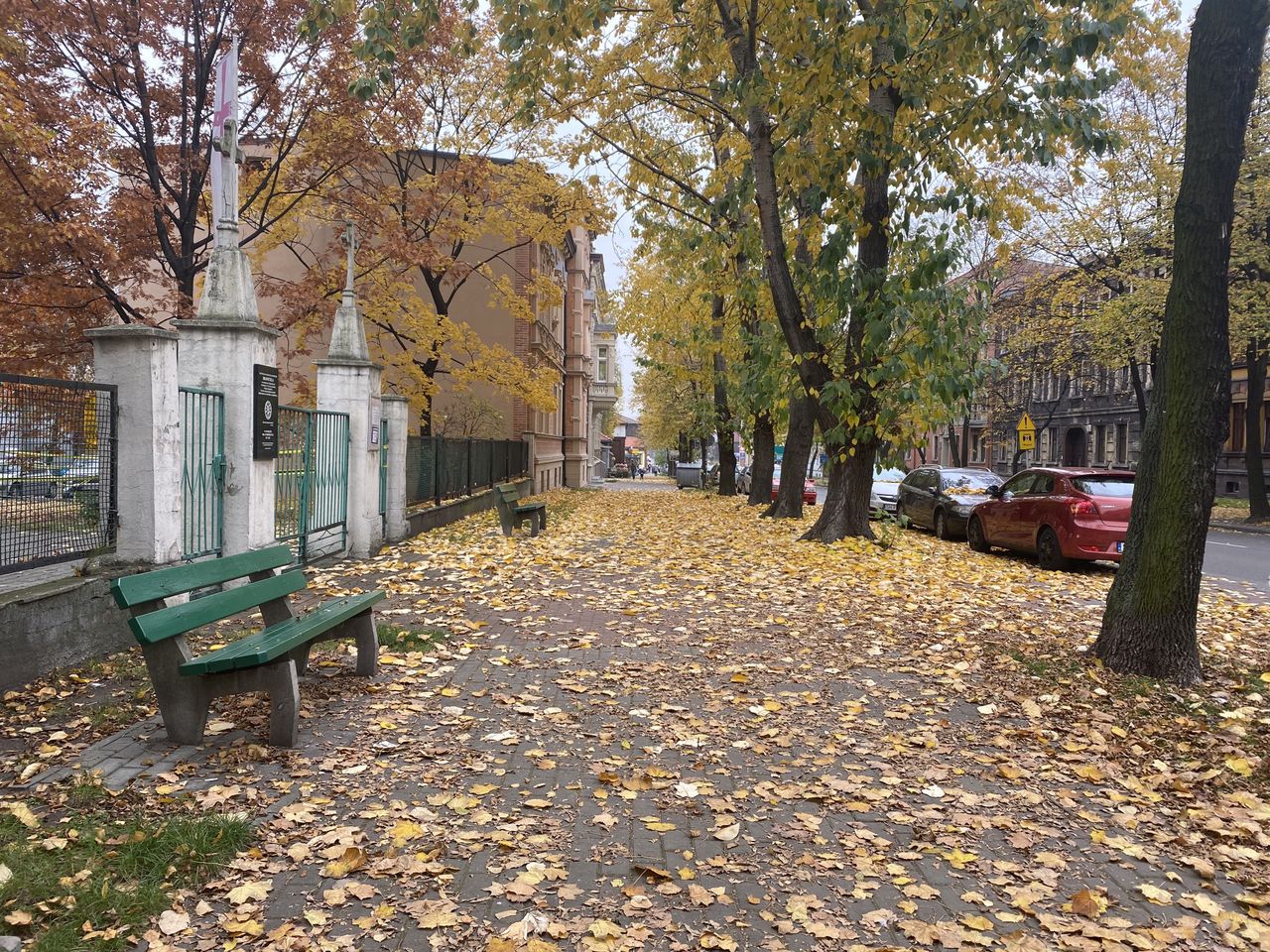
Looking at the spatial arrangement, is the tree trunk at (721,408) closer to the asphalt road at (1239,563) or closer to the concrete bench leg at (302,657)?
the asphalt road at (1239,563)

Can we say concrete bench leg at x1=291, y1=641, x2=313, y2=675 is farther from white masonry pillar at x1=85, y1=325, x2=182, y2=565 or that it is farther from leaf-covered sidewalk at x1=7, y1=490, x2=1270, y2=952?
white masonry pillar at x1=85, y1=325, x2=182, y2=565

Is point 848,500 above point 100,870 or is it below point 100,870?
above

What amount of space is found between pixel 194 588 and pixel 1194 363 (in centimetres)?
612

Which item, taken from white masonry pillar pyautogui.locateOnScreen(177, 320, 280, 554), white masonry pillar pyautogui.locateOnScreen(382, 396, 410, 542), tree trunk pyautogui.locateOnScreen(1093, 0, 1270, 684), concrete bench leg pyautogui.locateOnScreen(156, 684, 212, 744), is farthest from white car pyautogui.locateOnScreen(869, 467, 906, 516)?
concrete bench leg pyautogui.locateOnScreen(156, 684, 212, 744)

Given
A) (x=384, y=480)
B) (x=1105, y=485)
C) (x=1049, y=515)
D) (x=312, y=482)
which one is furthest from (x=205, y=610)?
(x=1105, y=485)

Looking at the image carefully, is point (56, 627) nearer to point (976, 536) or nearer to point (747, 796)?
point (747, 796)

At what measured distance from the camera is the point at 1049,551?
40.1 feet

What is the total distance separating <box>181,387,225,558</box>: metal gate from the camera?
22.2ft

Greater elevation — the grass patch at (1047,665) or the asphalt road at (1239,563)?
the grass patch at (1047,665)

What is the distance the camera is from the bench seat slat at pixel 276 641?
3994 millimetres

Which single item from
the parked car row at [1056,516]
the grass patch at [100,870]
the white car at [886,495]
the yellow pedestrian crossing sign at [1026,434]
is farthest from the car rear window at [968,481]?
the yellow pedestrian crossing sign at [1026,434]

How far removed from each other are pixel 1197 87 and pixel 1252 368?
25983 millimetres

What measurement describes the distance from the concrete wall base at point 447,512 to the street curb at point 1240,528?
18532 mm

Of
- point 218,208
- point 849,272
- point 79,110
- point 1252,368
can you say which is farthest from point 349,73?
point 1252,368
